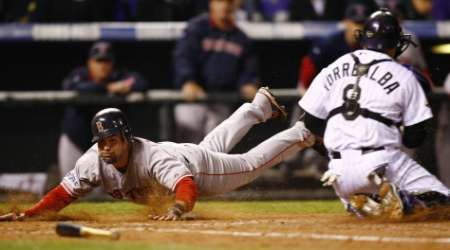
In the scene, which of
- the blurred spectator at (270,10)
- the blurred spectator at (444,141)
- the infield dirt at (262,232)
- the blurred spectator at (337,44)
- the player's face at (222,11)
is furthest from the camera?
the blurred spectator at (270,10)

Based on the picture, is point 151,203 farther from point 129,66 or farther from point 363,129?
point 129,66

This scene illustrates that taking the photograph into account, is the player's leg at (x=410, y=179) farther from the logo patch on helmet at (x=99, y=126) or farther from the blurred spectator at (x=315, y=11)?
the blurred spectator at (x=315, y=11)

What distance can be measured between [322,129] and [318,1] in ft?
11.2

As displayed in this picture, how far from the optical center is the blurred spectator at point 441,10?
37.5ft

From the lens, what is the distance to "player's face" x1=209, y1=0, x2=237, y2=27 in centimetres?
1060

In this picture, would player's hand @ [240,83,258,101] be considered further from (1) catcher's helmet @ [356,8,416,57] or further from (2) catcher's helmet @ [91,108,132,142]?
(2) catcher's helmet @ [91,108,132,142]

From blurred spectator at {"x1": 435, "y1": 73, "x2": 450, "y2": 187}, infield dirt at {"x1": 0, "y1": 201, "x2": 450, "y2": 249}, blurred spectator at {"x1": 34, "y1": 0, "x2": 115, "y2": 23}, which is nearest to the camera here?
infield dirt at {"x1": 0, "y1": 201, "x2": 450, "y2": 249}

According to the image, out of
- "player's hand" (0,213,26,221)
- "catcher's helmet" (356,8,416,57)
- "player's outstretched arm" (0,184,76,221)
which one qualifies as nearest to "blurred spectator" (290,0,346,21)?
"catcher's helmet" (356,8,416,57)

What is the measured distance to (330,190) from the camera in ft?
33.5

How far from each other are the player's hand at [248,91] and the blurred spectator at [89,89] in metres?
0.99

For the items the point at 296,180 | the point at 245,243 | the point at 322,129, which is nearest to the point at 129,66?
the point at 296,180

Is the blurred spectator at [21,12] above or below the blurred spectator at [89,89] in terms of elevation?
above

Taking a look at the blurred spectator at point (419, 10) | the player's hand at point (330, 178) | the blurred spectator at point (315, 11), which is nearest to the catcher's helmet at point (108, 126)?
the player's hand at point (330, 178)

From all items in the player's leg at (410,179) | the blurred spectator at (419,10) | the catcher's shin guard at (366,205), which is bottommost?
the catcher's shin guard at (366,205)
